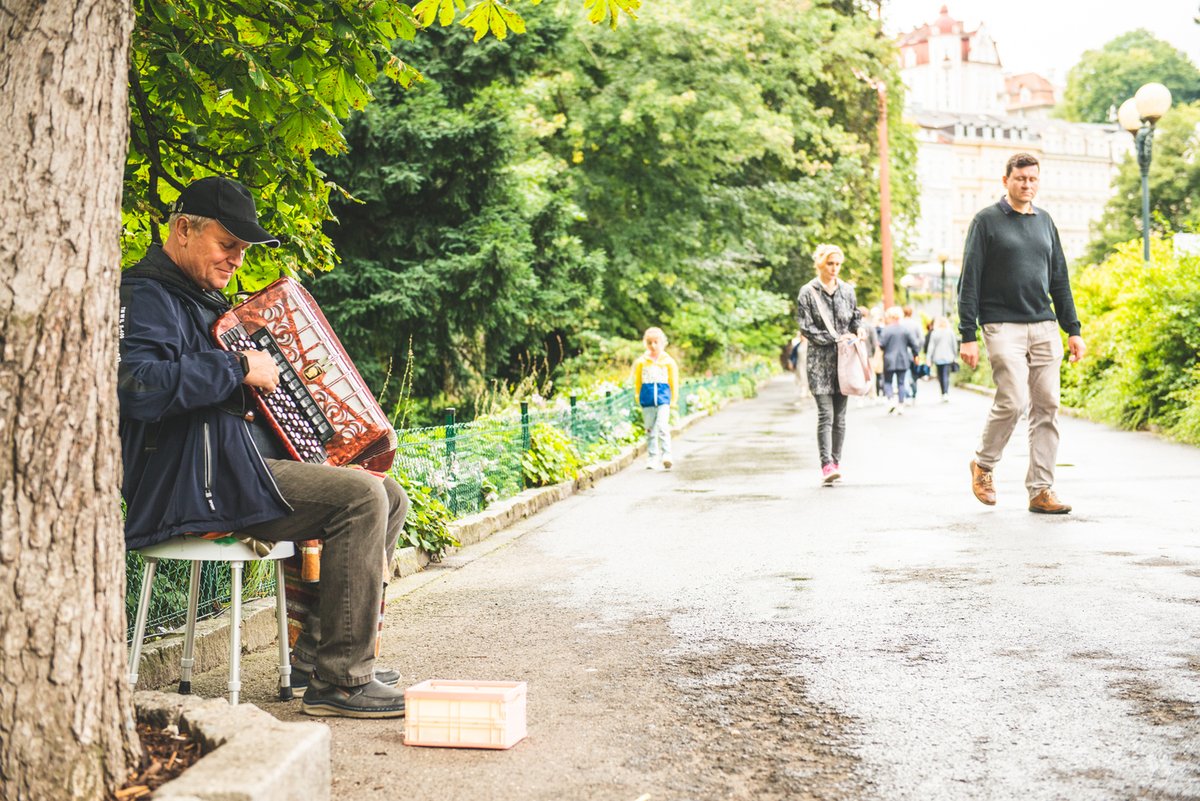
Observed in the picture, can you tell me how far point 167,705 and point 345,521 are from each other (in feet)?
3.27

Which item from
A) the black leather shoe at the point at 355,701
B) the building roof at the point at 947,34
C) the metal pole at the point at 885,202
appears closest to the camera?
the black leather shoe at the point at 355,701

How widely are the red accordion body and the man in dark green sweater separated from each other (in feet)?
18.5

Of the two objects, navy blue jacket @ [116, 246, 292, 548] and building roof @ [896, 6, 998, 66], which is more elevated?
building roof @ [896, 6, 998, 66]

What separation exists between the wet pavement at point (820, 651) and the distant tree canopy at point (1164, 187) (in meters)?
63.0

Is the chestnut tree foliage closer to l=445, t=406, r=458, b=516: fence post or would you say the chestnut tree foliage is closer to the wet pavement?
the wet pavement

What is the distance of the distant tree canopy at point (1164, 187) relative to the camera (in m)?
69.8

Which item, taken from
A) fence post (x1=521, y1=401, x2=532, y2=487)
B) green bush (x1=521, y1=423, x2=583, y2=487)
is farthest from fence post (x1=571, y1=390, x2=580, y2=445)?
fence post (x1=521, y1=401, x2=532, y2=487)

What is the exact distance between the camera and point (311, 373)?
15.7 feet

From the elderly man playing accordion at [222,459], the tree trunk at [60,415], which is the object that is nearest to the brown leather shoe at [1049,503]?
the elderly man playing accordion at [222,459]

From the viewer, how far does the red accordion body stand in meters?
4.70

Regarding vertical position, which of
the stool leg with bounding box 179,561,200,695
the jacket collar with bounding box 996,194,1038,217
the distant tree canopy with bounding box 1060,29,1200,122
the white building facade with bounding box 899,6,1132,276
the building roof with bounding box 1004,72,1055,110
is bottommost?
the stool leg with bounding box 179,561,200,695

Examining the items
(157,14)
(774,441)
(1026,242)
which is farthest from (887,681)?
(774,441)

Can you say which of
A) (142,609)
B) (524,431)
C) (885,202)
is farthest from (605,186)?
(142,609)

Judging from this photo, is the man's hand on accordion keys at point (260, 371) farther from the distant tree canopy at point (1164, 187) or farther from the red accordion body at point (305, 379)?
the distant tree canopy at point (1164, 187)
